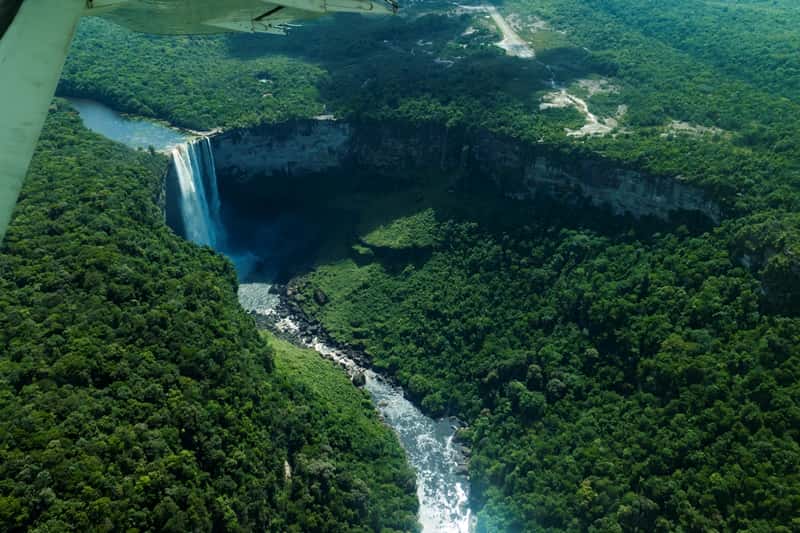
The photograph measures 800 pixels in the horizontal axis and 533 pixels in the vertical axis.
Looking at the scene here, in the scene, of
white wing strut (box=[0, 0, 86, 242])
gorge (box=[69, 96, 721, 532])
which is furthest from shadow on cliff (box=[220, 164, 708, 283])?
white wing strut (box=[0, 0, 86, 242])

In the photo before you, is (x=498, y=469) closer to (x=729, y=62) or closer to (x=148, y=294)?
(x=148, y=294)

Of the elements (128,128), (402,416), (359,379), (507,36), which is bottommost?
(402,416)

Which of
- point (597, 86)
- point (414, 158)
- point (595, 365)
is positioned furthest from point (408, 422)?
point (597, 86)

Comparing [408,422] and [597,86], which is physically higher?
[597,86]

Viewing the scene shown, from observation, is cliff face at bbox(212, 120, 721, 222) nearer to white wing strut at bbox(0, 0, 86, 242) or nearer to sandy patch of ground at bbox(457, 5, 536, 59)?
sandy patch of ground at bbox(457, 5, 536, 59)

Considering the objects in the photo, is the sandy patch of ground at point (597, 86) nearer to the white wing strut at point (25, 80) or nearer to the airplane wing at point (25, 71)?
the airplane wing at point (25, 71)

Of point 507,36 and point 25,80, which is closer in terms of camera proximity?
point 25,80

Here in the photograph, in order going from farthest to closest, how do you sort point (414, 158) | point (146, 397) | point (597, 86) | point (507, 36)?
1. point (507, 36)
2. point (597, 86)
3. point (414, 158)
4. point (146, 397)

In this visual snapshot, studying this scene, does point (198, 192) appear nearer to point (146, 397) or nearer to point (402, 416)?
point (402, 416)
